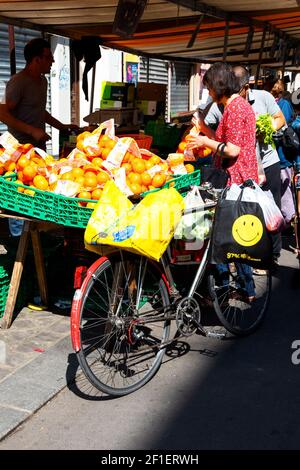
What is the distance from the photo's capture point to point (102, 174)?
3.91m

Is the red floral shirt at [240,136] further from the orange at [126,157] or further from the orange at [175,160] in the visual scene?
the orange at [126,157]

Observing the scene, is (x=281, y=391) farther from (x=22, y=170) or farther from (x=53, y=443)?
(x=22, y=170)

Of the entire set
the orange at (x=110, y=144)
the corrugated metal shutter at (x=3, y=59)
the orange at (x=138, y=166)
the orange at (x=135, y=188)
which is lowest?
the orange at (x=135, y=188)

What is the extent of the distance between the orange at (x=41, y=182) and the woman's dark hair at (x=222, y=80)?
52.7 inches

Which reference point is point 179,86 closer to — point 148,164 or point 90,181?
point 148,164

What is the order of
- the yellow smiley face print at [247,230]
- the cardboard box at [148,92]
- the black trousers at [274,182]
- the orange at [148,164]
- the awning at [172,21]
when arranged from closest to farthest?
the yellow smiley face print at [247,230] < the orange at [148,164] < the awning at [172,21] < the black trousers at [274,182] < the cardboard box at [148,92]

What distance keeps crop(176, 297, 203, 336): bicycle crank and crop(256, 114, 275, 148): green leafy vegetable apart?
2273 mm

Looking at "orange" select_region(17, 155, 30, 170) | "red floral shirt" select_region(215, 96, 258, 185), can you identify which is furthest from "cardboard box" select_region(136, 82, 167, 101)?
"orange" select_region(17, 155, 30, 170)

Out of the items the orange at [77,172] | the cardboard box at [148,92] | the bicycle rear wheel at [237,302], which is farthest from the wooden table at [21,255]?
the cardboard box at [148,92]

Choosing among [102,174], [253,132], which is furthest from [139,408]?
[253,132]

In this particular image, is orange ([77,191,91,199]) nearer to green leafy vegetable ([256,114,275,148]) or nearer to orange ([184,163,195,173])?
orange ([184,163,195,173])

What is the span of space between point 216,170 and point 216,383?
1.51 m

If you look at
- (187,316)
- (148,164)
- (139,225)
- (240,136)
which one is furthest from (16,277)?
(240,136)

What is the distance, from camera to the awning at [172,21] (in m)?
5.52
